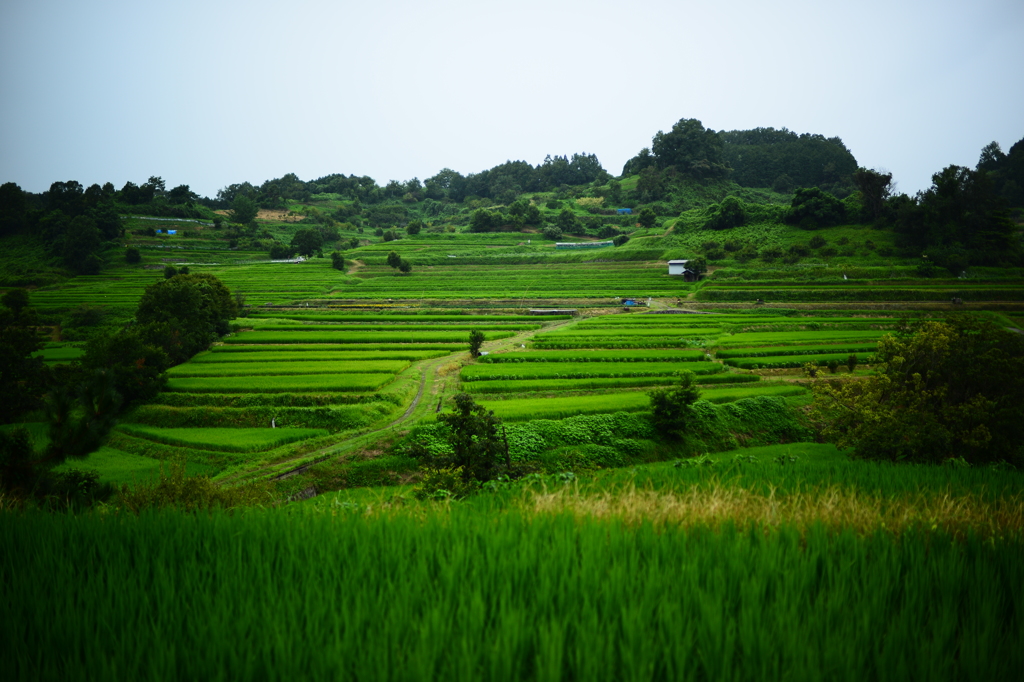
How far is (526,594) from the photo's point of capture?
139 inches

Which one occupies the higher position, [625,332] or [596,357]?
[625,332]

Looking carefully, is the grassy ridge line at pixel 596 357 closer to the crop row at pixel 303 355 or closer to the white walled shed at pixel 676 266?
the crop row at pixel 303 355

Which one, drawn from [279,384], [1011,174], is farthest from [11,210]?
[1011,174]

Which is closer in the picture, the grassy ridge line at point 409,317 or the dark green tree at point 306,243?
the grassy ridge line at point 409,317

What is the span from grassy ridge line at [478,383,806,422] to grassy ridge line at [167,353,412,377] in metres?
9.49

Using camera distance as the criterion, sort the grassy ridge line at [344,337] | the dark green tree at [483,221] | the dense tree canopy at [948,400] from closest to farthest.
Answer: the dense tree canopy at [948,400], the grassy ridge line at [344,337], the dark green tree at [483,221]

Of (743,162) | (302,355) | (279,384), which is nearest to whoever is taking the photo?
(279,384)

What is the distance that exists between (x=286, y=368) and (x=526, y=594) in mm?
36218

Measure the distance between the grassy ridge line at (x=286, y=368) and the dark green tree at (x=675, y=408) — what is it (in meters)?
18.5

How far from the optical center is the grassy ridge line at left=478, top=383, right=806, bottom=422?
2733 cm

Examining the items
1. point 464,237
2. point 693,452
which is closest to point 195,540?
point 693,452

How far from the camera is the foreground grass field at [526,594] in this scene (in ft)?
9.07

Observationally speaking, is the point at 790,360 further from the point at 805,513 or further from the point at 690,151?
the point at 690,151

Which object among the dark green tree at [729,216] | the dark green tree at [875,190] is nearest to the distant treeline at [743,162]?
the dark green tree at [729,216]
